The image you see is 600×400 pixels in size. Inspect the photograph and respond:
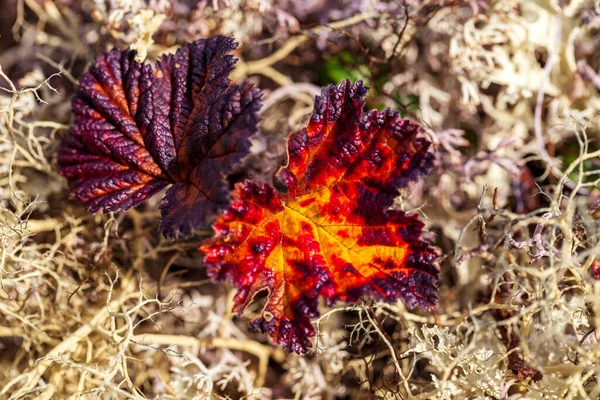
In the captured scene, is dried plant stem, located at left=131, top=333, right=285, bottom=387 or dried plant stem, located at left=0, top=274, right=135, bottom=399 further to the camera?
dried plant stem, located at left=131, top=333, right=285, bottom=387

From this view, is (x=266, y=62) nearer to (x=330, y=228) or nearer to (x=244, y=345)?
(x=330, y=228)

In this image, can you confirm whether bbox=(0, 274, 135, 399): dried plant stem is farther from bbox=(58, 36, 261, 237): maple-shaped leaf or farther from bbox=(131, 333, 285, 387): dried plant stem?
bbox=(58, 36, 261, 237): maple-shaped leaf

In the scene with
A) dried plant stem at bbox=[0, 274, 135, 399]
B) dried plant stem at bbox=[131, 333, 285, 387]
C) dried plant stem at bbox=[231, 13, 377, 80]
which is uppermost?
dried plant stem at bbox=[231, 13, 377, 80]

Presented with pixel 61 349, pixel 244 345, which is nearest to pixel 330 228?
pixel 244 345

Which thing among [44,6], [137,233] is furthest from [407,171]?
[44,6]

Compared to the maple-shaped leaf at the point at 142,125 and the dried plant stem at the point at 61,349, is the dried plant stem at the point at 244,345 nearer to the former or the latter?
the dried plant stem at the point at 61,349

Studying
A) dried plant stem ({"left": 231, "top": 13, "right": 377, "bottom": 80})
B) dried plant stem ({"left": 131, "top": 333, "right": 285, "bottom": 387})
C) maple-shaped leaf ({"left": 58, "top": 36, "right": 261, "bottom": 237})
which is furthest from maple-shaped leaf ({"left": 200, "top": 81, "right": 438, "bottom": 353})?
dried plant stem ({"left": 231, "top": 13, "right": 377, "bottom": 80})
